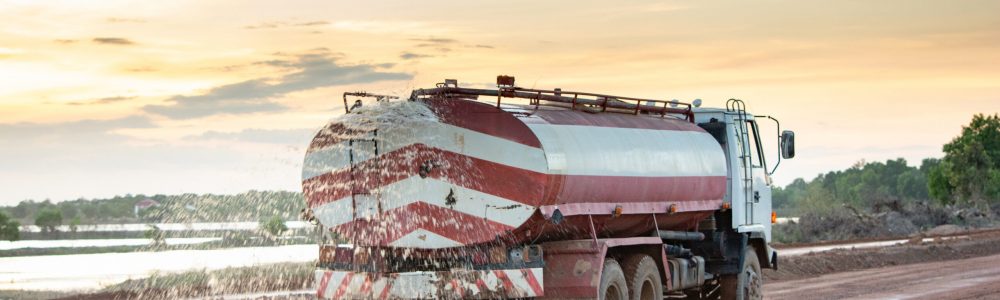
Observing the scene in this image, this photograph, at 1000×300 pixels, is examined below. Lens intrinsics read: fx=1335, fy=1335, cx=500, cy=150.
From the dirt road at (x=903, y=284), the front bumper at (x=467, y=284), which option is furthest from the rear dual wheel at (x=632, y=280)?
the dirt road at (x=903, y=284)

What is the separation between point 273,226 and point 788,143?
7.40m

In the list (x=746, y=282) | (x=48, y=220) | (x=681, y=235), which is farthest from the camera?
(x=48, y=220)

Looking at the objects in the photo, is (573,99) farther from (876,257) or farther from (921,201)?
(921,201)

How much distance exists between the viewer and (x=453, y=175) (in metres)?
13.3

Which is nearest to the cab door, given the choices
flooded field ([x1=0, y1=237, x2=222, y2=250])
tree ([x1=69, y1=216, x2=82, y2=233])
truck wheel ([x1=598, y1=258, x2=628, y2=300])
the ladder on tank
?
the ladder on tank

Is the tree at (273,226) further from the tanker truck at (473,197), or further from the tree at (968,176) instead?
the tree at (968,176)

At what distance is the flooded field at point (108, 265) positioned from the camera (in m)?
29.0

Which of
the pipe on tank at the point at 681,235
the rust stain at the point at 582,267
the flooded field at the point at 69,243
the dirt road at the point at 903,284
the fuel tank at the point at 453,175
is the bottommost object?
the flooded field at the point at 69,243

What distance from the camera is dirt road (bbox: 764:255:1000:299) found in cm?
2384

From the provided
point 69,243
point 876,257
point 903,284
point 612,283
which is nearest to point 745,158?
point 612,283

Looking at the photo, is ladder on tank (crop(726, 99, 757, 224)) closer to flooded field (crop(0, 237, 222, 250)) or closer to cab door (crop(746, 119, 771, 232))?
cab door (crop(746, 119, 771, 232))

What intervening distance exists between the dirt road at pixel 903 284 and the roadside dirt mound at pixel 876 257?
871mm

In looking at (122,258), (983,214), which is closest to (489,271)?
(122,258)

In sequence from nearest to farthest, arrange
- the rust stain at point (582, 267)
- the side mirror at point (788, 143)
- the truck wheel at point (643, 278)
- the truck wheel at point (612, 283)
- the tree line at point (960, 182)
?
the rust stain at point (582, 267), the truck wheel at point (612, 283), the truck wheel at point (643, 278), the side mirror at point (788, 143), the tree line at point (960, 182)
